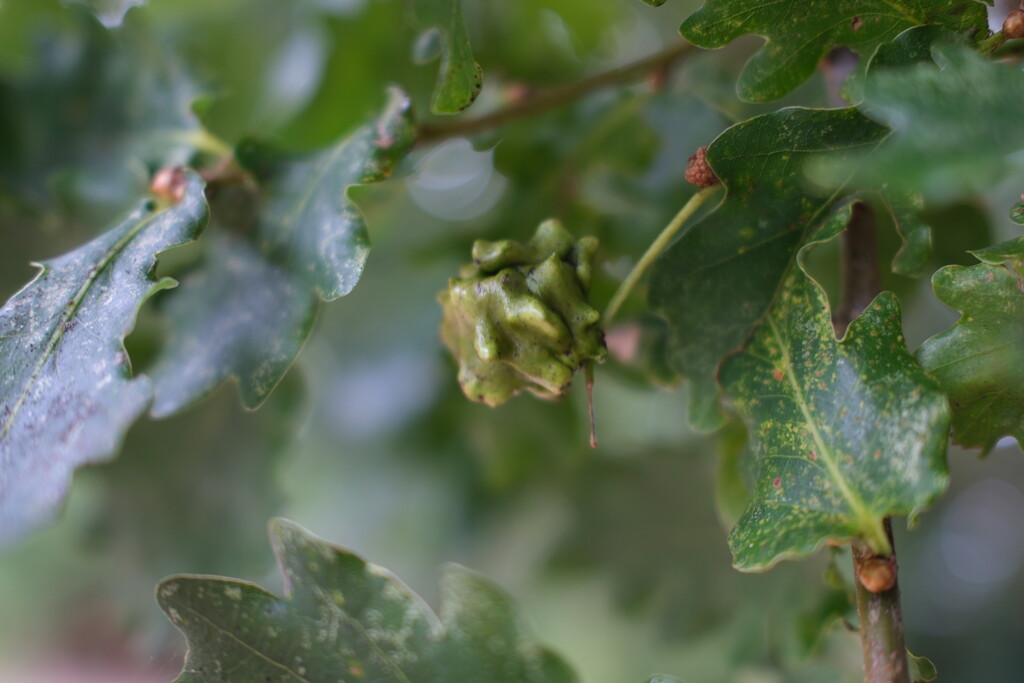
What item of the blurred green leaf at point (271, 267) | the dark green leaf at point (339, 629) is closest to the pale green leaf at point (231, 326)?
the blurred green leaf at point (271, 267)

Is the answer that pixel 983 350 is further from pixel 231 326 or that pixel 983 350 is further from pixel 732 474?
pixel 231 326

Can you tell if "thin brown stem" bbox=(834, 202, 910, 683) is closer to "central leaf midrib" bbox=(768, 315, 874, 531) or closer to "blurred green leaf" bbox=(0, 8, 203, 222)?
"central leaf midrib" bbox=(768, 315, 874, 531)

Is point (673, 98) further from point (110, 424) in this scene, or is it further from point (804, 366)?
point (110, 424)

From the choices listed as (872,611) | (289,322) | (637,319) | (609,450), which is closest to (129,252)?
(289,322)

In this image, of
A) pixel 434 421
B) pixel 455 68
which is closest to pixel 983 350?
pixel 455 68

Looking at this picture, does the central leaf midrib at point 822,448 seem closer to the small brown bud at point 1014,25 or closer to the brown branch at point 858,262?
the brown branch at point 858,262
